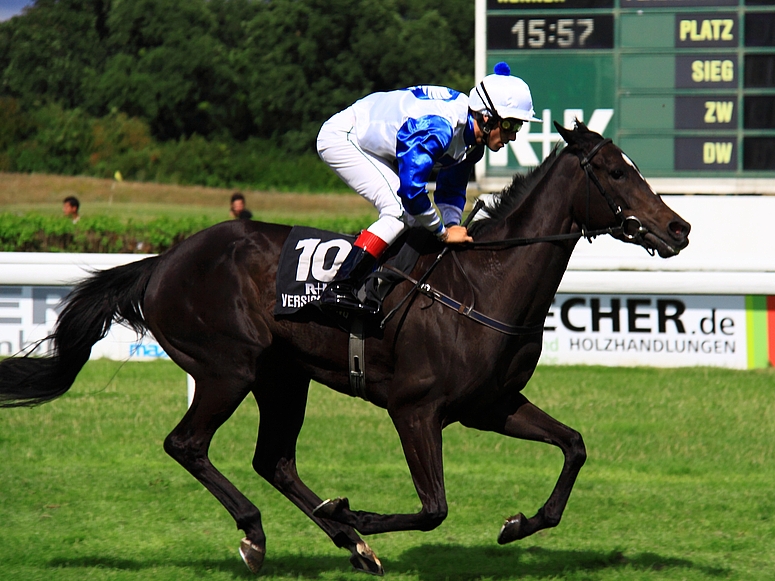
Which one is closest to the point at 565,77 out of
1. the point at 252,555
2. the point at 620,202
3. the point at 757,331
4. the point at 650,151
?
the point at 650,151

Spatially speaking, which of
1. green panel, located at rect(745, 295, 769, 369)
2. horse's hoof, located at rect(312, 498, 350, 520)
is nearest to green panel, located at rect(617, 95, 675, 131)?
green panel, located at rect(745, 295, 769, 369)

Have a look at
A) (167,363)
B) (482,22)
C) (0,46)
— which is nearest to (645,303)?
(482,22)

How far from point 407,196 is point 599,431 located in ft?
10.0

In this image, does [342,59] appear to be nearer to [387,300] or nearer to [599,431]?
[599,431]

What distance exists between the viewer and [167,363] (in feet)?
26.4

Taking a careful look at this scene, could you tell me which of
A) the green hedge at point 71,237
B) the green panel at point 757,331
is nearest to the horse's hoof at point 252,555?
the green panel at point 757,331

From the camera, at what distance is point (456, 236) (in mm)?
3820

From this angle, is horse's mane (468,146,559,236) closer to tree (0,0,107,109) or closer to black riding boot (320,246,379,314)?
black riding boot (320,246,379,314)

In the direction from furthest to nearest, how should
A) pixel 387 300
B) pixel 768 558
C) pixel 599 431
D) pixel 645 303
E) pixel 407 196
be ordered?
pixel 645 303
pixel 599 431
pixel 768 558
pixel 387 300
pixel 407 196

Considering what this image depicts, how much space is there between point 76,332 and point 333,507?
4.40 feet

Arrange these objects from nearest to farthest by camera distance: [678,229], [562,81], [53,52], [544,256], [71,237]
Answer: [678,229]
[544,256]
[562,81]
[71,237]
[53,52]

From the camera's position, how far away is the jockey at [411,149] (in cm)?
363

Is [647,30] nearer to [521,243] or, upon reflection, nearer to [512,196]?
[512,196]

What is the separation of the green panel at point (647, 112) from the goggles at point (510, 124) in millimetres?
5351
